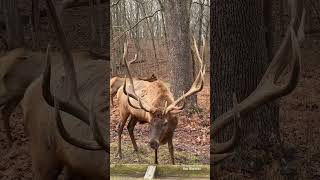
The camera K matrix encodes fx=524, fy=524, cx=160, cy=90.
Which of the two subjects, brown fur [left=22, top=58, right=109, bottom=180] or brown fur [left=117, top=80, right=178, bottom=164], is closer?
brown fur [left=22, top=58, right=109, bottom=180]

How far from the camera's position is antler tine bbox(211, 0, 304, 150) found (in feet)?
7.97

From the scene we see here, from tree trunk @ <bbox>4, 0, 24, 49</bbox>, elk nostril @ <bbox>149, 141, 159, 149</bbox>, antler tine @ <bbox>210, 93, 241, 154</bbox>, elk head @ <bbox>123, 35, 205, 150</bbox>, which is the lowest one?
elk nostril @ <bbox>149, 141, 159, 149</bbox>

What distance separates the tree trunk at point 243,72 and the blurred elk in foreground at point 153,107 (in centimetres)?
184

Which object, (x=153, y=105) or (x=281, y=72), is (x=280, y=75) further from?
(x=153, y=105)

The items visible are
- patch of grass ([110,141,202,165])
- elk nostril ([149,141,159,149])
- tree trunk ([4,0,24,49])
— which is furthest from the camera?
elk nostril ([149,141,159,149])

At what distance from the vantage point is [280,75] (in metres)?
2.47

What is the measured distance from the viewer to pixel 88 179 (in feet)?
8.00

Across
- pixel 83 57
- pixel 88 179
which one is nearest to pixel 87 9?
pixel 83 57

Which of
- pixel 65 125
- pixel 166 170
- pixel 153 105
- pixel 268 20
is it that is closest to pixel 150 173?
pixel 166 170

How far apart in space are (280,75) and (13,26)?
138cm

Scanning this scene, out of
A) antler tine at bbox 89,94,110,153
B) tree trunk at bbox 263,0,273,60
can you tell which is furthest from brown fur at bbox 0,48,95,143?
tree trunk at bbox 263,0,273,60

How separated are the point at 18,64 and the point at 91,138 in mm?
617

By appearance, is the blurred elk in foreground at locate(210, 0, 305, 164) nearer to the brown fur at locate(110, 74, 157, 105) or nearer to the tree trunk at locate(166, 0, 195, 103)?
the tree trunk at locate(166, 0, 195, 103)

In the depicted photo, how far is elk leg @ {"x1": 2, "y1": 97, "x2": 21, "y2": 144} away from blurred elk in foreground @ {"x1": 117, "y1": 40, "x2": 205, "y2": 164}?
213 centimetres
